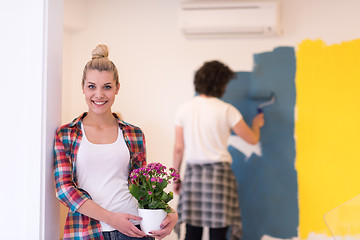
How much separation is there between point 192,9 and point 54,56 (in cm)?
187

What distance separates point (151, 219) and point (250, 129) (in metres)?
1.81

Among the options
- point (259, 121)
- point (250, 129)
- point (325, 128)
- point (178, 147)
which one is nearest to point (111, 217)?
point (178, 147)

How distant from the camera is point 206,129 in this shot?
8.32 ft

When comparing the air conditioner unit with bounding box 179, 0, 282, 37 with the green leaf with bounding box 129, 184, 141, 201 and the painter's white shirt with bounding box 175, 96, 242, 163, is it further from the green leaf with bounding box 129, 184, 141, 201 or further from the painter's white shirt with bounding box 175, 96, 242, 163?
the green leaf with bounding box 129, 184, 141, 201

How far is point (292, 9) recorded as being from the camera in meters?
3.06

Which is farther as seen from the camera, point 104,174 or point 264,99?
point 264,99

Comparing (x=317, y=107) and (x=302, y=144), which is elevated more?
(x=317, y=107)

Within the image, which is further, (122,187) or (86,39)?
(86,39)

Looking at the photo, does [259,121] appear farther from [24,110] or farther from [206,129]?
[24,110]

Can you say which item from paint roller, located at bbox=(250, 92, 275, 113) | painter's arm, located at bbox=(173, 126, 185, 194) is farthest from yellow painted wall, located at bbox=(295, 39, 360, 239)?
painter's arm, located at bbox=(173, 126, 185, 194)

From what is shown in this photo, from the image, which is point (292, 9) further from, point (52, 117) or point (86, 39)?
point (52, 117)

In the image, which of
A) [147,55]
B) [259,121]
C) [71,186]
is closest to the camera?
[71,186]

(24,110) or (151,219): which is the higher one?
(24,110)

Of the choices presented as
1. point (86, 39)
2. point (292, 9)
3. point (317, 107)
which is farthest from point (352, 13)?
point (86, 39)
